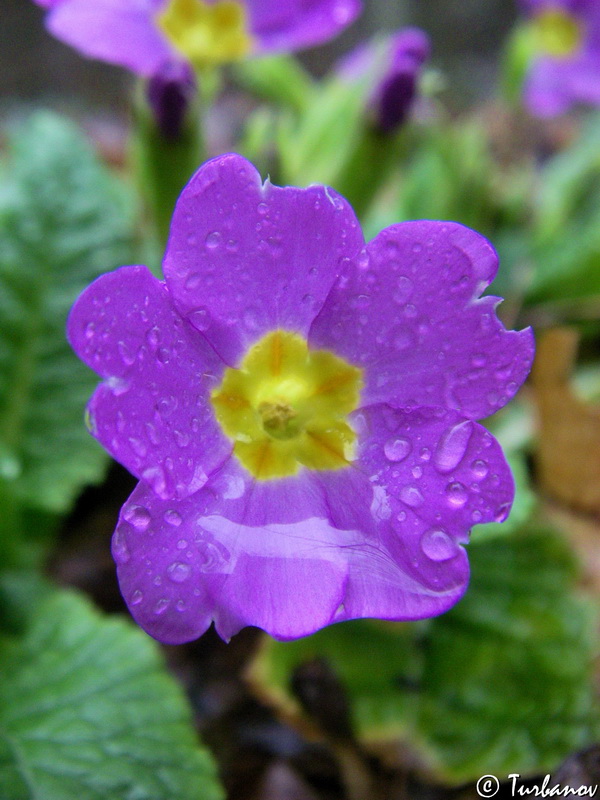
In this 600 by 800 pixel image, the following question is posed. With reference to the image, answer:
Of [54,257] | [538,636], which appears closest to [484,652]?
[538,636]

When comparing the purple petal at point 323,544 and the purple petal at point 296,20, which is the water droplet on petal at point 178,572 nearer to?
the purple petal at point 323,544

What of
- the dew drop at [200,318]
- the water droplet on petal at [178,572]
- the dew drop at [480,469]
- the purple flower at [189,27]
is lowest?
the water droplet on petal at [178,572]

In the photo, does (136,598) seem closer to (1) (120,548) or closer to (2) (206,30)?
(1) (120,548)

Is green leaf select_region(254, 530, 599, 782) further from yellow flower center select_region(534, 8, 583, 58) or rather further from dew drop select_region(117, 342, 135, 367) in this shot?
yellow flower center select_region(534, 8, 583, 58)

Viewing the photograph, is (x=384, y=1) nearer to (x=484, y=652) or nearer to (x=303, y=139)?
(x=303, y=139)

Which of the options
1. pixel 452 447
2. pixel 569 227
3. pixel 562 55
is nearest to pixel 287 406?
pixel 452 447

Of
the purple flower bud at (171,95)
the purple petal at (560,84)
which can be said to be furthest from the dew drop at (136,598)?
the purple petal at (560,84)

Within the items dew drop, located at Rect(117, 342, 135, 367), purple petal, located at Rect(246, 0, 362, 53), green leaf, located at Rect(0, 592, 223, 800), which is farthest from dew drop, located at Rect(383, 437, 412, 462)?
purple petal, located at Rect(246, 0, 362, 53)

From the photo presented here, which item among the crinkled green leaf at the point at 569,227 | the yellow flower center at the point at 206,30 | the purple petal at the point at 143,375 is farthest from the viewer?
the crinkled green leaf at the point at 569,227
